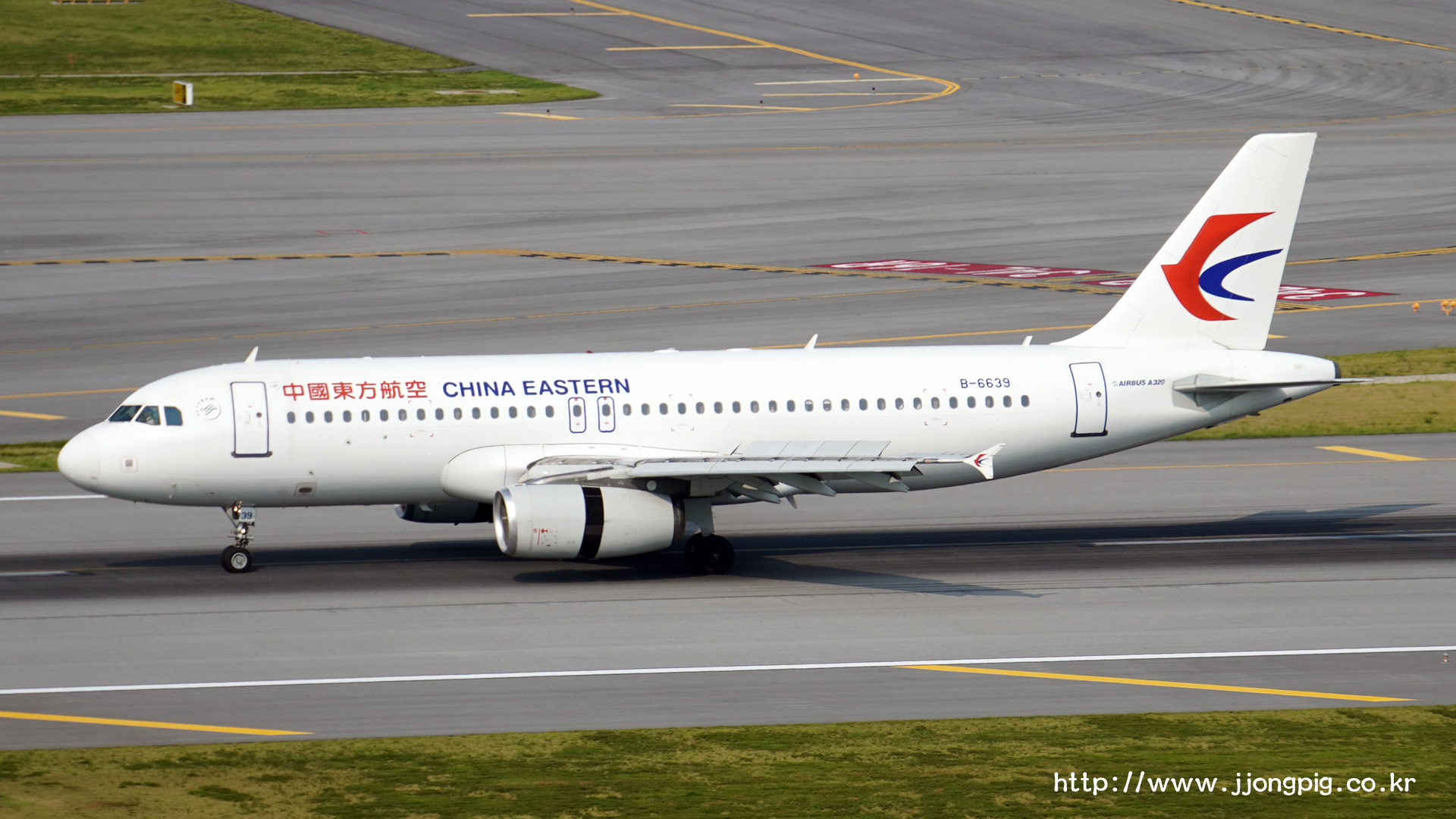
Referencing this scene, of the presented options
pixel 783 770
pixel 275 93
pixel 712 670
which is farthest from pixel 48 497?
pixel 275 93

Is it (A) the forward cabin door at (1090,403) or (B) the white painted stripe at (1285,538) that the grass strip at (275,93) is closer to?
(A) the forward cabin door at (1090,403)

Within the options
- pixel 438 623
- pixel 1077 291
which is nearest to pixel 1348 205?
pixel 1077 291

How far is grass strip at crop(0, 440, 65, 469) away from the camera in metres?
47.3

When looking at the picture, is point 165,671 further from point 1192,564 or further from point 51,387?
point 51,387

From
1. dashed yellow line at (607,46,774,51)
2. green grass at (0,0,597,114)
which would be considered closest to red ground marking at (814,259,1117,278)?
green grass at (0,0,597,114)

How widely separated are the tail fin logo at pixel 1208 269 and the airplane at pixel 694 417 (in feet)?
0.12

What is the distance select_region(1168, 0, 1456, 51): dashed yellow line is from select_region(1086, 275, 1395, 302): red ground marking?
2350 inches

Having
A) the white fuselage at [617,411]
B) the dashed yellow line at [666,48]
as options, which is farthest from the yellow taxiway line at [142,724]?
the dashed yellow line at [666,48]

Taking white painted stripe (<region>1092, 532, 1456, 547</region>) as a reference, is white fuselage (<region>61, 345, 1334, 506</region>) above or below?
above

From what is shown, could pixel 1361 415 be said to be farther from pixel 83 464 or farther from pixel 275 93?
pixel 275 93

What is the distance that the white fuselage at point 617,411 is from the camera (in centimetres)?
3553

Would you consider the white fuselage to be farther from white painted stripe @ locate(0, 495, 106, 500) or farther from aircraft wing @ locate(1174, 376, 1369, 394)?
white painted stripe @ locate(0, 495, 106, 500)

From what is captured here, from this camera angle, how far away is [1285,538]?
130 feet

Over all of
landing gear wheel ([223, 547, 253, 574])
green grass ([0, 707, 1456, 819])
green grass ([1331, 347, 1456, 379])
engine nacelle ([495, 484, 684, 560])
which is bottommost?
green grass ([0, 707, 1456, 819])
